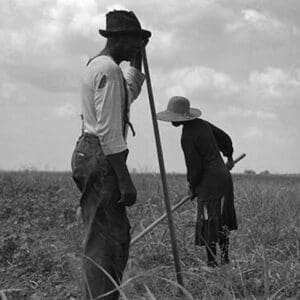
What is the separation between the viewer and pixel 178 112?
5.63 m

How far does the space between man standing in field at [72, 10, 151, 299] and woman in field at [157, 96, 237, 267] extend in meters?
2.11

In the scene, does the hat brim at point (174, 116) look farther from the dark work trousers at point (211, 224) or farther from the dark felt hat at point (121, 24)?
the dark felt hat at point (121, 24)

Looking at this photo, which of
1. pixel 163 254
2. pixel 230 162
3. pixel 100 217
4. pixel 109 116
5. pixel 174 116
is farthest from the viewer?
pixel 230 162

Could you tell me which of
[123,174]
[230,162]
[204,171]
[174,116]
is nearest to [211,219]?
[204,171]

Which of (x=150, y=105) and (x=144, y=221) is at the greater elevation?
(x=150, y=105)

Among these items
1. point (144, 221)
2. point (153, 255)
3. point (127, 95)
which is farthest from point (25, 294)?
point (144, 221)

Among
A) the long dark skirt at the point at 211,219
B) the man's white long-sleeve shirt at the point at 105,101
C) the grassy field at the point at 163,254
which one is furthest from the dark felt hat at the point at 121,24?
the long dark skirt at the point at 211,219

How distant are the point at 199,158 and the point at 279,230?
1234 mm

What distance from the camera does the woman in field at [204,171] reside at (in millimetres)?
5594

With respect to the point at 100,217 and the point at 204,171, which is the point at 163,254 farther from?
the point at 100,217

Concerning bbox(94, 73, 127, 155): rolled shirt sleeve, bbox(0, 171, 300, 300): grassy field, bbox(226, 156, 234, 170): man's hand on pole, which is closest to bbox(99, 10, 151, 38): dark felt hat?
bbox(94, 73, 127, 155): rolled shirt sleeve

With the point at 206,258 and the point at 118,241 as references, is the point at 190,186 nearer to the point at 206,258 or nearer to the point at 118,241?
the point at 206,258

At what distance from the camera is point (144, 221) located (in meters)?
7.51

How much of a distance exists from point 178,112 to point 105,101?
246 cm
